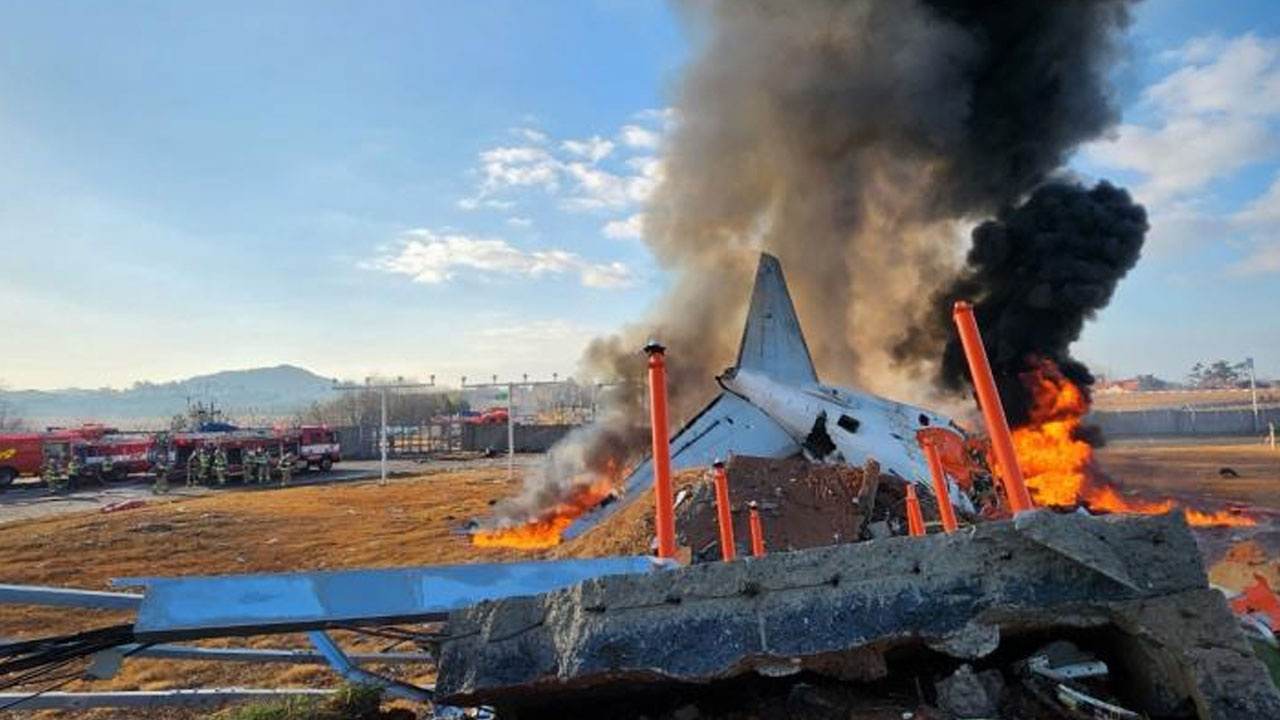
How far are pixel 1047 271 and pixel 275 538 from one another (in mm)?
17516

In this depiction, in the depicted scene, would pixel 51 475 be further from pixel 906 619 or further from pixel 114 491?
pixel 906 619

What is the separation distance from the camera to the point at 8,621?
951 cm

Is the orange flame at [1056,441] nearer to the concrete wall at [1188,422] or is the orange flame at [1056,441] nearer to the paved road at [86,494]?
the paved road at [86,494]

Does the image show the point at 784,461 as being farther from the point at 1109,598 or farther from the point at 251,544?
the point at 251,544

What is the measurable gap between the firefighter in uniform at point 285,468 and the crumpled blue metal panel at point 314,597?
3132 centimetres

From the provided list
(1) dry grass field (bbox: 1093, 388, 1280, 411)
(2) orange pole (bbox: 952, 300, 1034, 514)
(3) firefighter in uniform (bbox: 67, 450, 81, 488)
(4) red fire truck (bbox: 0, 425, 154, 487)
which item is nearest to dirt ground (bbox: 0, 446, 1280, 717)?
(2) orange pole (bbox: 952, 300, 1034, 514)

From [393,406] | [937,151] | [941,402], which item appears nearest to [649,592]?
[937,151]

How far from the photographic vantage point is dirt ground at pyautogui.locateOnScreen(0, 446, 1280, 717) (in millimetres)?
7745

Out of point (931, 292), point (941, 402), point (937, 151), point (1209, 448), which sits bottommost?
point (1209, 448)

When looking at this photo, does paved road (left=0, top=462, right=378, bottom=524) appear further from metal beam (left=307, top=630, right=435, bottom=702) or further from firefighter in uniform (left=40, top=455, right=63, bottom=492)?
metal beam (left=307, top=630, right=435, bottom=702)

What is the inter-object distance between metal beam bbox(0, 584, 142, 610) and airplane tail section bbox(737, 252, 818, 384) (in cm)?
1329

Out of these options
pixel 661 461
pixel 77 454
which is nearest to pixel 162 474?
pixel 77 454

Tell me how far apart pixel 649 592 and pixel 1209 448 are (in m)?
41.4

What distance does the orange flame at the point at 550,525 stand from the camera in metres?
14.8
